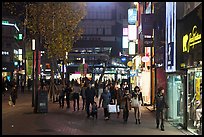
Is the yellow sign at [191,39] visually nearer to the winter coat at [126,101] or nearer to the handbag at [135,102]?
the handbag at [135,102]

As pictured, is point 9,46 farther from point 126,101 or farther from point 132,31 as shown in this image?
point 126,101

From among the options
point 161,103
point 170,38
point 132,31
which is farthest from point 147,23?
point 132,31

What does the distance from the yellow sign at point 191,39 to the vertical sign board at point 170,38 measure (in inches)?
47.5

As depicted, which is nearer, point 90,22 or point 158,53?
point 158,53

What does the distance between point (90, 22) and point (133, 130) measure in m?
91.5

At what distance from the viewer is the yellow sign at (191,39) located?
14.7 meters

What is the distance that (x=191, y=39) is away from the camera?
1572 cm

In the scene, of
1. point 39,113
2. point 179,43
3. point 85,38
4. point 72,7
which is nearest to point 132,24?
point 72,7

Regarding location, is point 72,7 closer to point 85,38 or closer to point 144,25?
point 144,25

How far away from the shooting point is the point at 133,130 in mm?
16562

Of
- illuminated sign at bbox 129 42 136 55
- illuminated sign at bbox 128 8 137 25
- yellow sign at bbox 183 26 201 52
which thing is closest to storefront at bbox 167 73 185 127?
yellow sign at bbox 183 26 201 52

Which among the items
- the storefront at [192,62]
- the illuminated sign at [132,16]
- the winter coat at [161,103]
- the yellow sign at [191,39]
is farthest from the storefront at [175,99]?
the illuminated sign at [132,16]

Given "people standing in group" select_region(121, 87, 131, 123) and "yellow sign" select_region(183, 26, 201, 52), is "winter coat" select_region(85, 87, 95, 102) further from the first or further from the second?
"yellow sign" select_region(183, 26, 201, 52)

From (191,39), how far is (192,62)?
33.1 inches
